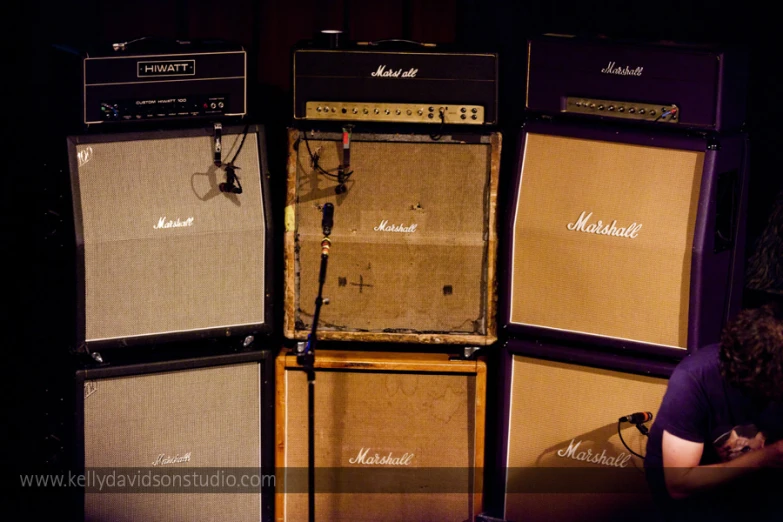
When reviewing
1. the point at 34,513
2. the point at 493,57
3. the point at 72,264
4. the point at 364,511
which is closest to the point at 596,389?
the point at 364,511

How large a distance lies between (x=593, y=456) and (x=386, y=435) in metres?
0.67

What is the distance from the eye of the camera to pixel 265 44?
3338mm

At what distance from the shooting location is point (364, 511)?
114 inches

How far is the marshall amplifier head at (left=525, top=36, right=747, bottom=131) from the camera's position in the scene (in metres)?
2.47

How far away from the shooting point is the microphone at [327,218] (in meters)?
2.71

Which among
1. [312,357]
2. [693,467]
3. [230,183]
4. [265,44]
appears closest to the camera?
[693,467]

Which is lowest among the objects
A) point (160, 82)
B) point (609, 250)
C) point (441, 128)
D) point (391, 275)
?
point (391, 275)

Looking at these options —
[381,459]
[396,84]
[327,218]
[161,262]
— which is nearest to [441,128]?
[396,84]

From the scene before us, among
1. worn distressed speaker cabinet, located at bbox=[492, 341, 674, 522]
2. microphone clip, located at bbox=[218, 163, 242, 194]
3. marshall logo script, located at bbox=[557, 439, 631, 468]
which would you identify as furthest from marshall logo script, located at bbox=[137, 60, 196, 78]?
marshall logo script, located at bbox=[557, 439, 631, 468]

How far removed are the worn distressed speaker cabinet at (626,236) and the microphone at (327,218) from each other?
21.7 inches

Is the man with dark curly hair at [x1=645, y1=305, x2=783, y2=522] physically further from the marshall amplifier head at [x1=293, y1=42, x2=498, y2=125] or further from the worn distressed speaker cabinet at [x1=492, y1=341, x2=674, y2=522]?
the marshall amplifier head at [x1=293, y1=42, x2=498, y2=125]

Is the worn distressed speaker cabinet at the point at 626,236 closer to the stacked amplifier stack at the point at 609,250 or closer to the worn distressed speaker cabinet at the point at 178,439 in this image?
the stacked amplifier stack at the point at 609,250

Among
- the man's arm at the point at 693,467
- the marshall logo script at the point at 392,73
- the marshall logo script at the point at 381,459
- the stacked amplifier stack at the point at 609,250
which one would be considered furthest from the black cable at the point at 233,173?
the man's arm at the point at 693,467

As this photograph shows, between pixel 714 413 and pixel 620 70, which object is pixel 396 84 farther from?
pixel 714 413
